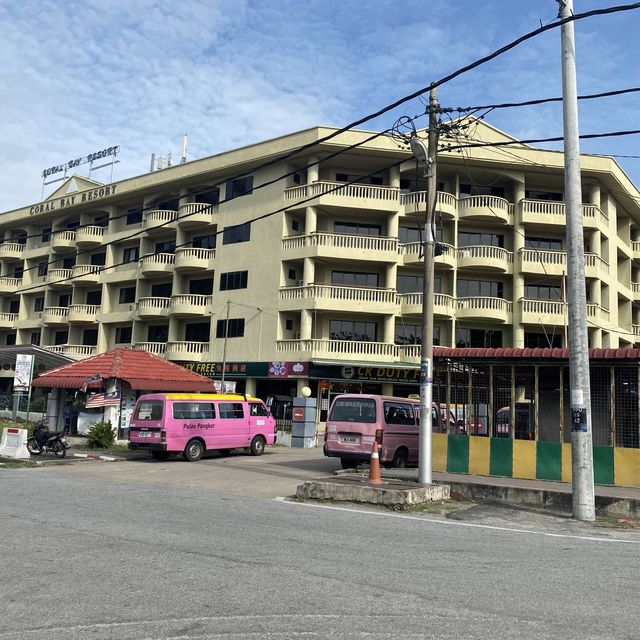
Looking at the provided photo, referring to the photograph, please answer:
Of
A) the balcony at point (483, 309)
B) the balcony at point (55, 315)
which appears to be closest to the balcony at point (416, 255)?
the balcony at point (483, 309)

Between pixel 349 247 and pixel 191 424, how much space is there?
16.1m

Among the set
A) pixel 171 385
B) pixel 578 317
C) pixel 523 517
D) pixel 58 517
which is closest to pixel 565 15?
pixel 578 317

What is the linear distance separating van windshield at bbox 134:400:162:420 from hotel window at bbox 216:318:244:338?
16.1 m

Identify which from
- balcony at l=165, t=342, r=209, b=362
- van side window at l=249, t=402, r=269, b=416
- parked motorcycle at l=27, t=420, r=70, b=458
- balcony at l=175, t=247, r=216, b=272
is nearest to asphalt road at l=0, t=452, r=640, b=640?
parked motorcycle at l=27, t=420, r=70, b=458

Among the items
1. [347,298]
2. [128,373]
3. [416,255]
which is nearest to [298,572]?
[128,373]

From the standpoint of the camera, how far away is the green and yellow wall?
1371 centimetres

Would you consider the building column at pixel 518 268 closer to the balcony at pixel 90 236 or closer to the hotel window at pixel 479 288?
the hotel window at pixel 479 288

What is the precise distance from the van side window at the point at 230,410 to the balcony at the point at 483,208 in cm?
1828

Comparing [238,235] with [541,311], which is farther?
[238,235]

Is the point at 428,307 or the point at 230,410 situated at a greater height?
the point at 428,307

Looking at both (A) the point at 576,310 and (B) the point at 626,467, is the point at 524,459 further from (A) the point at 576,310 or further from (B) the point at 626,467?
(A) the point at 576,310

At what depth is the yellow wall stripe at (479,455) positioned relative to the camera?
15344 millimetres

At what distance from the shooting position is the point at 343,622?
16.4 feet

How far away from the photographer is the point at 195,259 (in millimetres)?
38312
